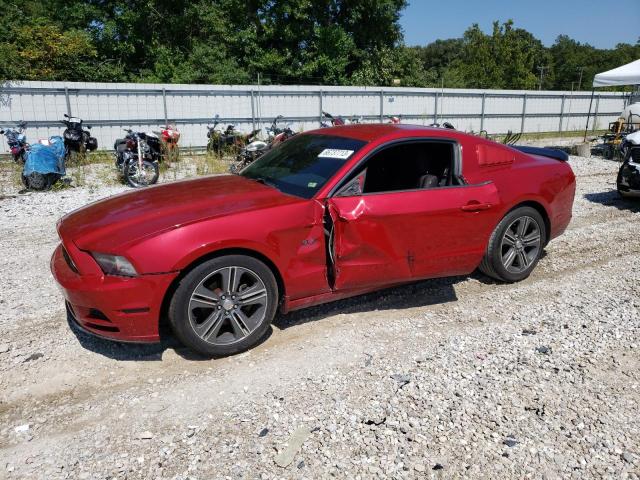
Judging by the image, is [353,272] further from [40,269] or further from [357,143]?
[40,269]

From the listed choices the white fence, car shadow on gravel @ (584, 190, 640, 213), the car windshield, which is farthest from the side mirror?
the white fence

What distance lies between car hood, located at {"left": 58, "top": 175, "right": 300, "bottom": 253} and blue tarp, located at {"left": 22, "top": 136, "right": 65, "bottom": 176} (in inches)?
248

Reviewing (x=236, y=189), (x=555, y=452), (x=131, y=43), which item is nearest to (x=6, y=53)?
(x=131, y=43)

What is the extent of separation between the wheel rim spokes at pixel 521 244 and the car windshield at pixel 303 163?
5.85ft

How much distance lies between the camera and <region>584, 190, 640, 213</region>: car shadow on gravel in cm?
833

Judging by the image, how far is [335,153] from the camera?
4.10 meters

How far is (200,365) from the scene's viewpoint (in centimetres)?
→ 346

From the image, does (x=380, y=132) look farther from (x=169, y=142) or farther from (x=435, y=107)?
(x=435, y=107)

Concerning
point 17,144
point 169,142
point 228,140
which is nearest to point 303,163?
point 169,142

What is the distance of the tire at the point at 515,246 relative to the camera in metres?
4.66

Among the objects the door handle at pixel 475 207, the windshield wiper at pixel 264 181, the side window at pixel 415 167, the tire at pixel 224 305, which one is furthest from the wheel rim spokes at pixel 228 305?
the door handle at pixel 475 207

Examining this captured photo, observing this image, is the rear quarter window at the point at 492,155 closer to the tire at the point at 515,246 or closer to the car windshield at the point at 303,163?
the tire at the point at 515,246

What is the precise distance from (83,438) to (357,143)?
9.23 feet

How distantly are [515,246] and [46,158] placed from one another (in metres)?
8.56
